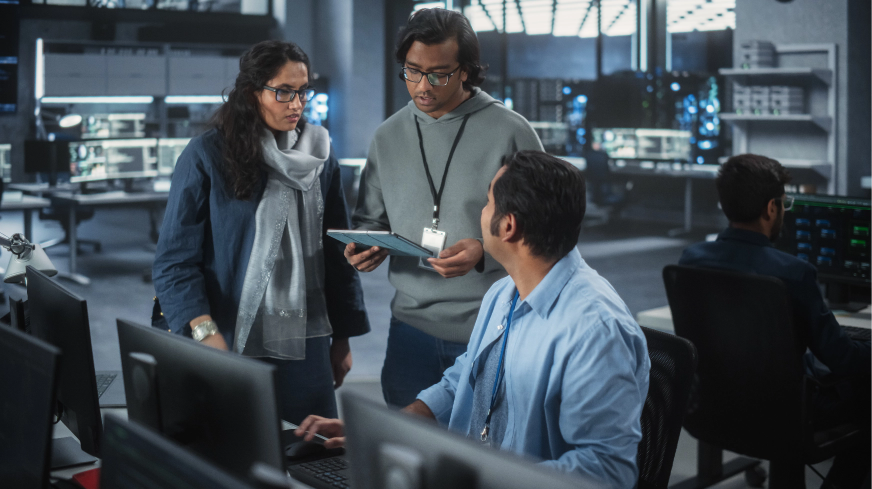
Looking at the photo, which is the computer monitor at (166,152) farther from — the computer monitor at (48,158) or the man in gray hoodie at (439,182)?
the man in gray hoodie at (439,182)

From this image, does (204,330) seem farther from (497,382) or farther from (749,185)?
(749,185)

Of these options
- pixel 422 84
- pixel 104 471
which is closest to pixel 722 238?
pixel 422 84

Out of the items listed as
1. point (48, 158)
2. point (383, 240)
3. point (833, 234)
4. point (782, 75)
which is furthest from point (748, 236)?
point (48, 158)

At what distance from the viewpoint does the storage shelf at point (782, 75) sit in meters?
5.39

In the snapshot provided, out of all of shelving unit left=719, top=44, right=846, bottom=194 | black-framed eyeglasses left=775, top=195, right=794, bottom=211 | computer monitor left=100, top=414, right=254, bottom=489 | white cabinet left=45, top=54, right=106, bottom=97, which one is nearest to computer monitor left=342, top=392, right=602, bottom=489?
computer monitor left=100, top=414, right=254, bottom=489

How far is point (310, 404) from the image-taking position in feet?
6.45

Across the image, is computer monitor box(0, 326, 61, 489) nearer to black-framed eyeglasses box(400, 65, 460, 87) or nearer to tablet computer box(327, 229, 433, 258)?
tablet computer box(327, 229, 433, 258)

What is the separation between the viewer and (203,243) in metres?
1.95

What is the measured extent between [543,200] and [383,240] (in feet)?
1.79

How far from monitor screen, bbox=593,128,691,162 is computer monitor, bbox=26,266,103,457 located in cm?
840

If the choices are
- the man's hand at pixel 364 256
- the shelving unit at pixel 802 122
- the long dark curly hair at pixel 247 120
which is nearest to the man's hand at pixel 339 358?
the man's hand at pixel 364 256

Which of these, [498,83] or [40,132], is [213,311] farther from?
[498,83]

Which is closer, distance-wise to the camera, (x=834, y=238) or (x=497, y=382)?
(x=497, y=382)

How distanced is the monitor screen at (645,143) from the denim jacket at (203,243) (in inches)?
313
